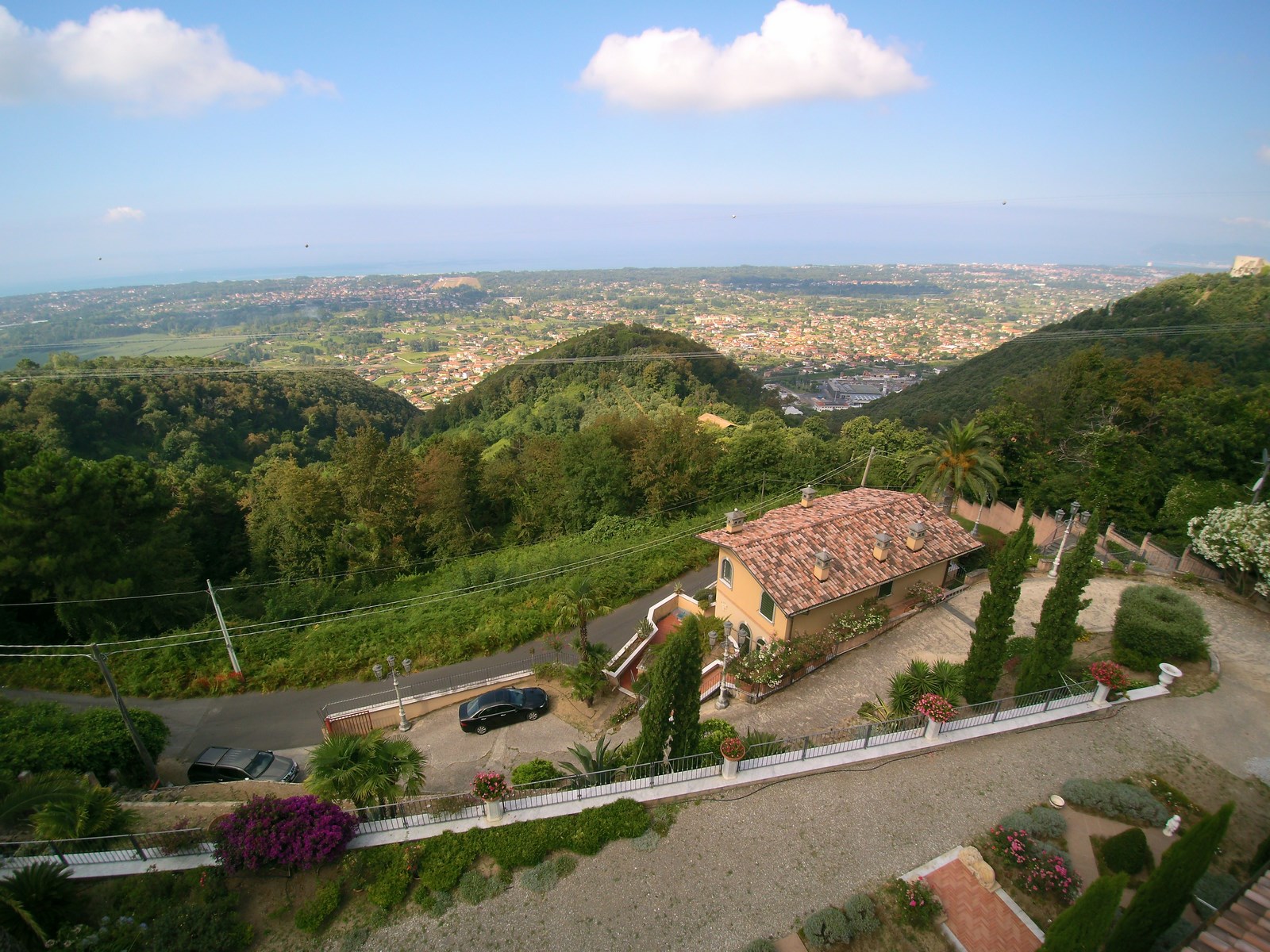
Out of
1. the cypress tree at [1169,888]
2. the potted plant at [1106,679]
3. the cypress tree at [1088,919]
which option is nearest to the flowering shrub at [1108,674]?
the potted plant at [1106,679]

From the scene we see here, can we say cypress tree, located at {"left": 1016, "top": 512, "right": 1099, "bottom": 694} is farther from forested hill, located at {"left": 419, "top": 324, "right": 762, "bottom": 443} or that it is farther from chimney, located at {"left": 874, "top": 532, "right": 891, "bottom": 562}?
forested hill, located at {"left": 419, "top": 324, "right": 762, "bottom": 443}

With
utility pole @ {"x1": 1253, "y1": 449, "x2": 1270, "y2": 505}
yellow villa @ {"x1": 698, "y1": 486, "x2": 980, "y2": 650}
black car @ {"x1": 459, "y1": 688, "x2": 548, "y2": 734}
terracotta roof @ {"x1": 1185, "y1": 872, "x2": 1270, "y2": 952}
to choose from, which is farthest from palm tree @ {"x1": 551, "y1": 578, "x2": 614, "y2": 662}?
utility pole @ {"x1": 1253, "y1": 449, "x2": 1270, "y2": 505}

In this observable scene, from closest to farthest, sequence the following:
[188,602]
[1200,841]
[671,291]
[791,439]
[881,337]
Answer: [1200,841], [188,602], [791,439], [881,337], [671,291]

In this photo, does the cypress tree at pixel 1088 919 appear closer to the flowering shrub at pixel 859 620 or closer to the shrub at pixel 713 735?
the shrub at pixel 713 735

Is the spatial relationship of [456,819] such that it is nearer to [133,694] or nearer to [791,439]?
[133,694]

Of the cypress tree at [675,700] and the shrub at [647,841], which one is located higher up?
the cypress tree at [675,700]

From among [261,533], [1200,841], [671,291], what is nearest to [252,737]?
[261,533]
